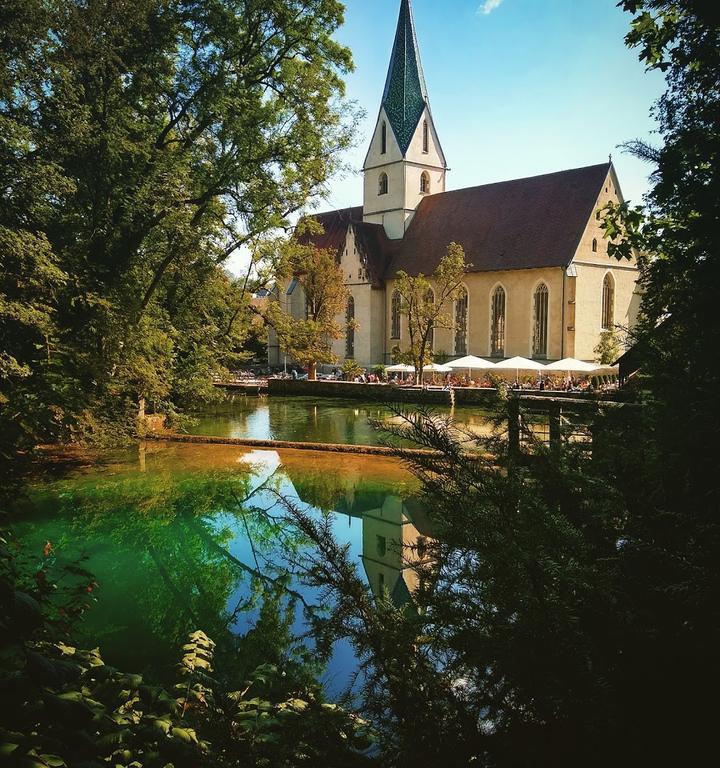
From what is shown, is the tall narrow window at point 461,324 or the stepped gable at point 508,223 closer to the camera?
the stepped gable at point 508,223

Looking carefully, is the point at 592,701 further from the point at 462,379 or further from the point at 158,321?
the point at 462,379

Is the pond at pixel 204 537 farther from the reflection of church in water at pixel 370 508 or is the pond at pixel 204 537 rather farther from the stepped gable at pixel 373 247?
the stepped gable at pixel 373 247

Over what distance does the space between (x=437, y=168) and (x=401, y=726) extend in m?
52.9

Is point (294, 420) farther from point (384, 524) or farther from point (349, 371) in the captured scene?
point (349, 371)

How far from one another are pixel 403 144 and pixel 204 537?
4481cm

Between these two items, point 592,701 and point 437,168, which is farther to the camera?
point 437,168

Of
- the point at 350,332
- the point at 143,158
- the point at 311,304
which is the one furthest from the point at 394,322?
the point at 143,158

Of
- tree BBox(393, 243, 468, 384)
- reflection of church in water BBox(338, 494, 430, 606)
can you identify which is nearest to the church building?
tree BBox(393, 243, 468, 384)

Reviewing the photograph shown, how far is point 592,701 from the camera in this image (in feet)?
6.02

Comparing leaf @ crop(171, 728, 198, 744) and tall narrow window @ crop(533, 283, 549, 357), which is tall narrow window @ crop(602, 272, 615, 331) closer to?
tall narrow window @ crop(533, 283, 549, 357)

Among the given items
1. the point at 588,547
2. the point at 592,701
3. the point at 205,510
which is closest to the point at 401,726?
the point at 592,701

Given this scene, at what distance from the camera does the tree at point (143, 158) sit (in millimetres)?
11266

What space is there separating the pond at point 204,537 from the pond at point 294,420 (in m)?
3.45

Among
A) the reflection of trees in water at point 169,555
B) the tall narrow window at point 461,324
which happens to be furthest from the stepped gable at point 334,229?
the reflection of trees in water at point 169,555
